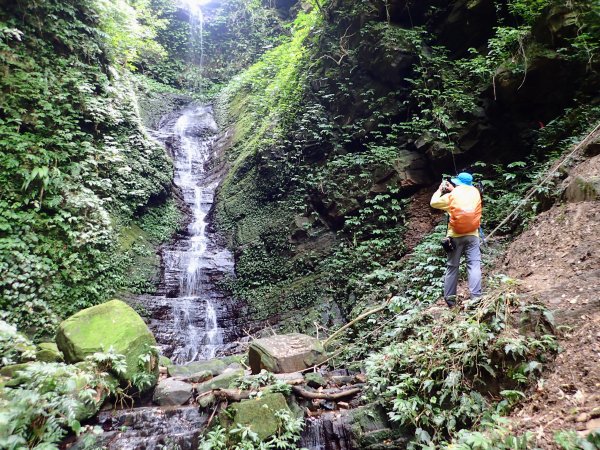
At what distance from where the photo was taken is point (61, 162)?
9055 mm

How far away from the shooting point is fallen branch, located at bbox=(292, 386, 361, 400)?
496cm

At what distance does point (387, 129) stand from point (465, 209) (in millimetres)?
6314

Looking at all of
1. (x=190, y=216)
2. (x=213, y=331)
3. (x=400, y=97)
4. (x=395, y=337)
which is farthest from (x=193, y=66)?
(x=395, y=337)

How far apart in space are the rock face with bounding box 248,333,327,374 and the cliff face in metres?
2.23

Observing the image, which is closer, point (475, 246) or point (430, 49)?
point (475, 246)

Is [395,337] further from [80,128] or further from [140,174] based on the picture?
[140,174]

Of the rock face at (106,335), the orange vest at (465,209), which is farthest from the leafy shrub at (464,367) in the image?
the rock face at (106,335)

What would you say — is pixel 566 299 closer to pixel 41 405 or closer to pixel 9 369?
pixel 41 405

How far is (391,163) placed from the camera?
386 inches

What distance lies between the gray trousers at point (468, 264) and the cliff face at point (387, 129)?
8.49 ft

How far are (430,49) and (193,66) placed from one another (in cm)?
2181

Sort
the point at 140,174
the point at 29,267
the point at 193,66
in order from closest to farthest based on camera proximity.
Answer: the point at 29,267, the point at 140,174, the point at 193,66

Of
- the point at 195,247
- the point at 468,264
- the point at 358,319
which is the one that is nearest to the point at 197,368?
the point at 358,319

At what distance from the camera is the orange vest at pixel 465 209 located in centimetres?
499
